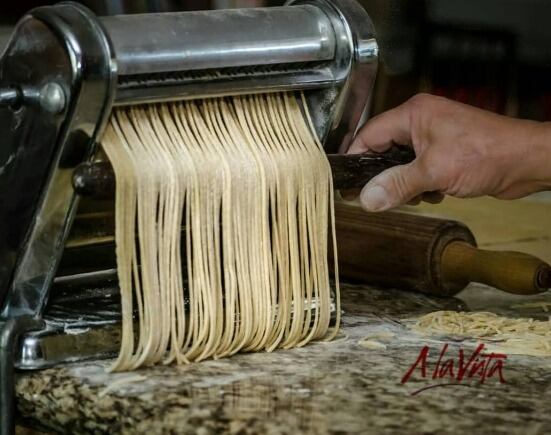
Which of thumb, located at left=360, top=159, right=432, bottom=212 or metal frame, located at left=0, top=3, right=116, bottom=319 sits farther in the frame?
thumb, located at left=360, top=159, right=432, bottom=212

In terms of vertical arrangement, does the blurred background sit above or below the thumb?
above

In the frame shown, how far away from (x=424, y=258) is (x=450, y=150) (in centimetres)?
24

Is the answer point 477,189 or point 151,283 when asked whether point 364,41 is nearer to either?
point 477,189

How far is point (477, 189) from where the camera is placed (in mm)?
1550

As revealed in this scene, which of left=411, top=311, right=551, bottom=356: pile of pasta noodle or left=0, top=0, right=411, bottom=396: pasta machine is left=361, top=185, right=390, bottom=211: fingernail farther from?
left=411, top=311, right=551, bottom=356: pile of pasta noodle

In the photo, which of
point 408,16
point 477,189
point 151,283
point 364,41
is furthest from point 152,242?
point 408,16

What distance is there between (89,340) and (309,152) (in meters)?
0.34

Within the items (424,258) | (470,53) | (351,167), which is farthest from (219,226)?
(470,53)

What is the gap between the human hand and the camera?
4.86ft

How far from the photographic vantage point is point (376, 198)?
4.82ft

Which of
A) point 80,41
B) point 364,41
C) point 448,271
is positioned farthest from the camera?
point 448,271

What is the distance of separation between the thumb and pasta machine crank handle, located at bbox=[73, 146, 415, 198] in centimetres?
1

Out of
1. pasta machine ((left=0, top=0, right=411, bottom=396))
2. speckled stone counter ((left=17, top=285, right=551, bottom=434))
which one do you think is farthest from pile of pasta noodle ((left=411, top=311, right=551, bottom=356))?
pasta machine ((left=0, top=0, right=411, bottom=396))
